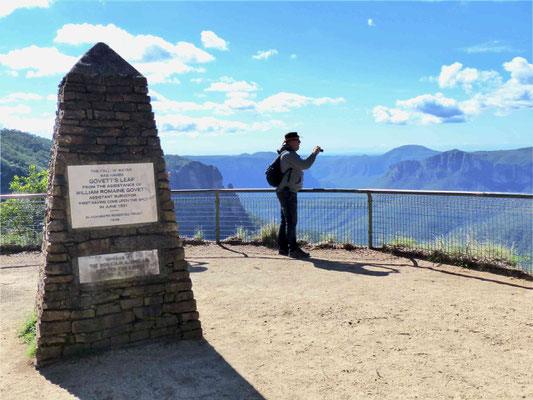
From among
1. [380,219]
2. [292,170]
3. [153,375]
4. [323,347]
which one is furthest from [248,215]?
[153,375]

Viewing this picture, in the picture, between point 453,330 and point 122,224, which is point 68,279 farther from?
point 453,330

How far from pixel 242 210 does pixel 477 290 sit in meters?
5.18

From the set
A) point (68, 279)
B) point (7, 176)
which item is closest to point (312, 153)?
point (68, 279)

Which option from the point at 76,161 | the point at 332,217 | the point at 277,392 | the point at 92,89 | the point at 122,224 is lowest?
the point at 277,392

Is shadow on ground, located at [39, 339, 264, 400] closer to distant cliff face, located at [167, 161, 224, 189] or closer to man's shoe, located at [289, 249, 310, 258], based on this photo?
man's shoe, located at [289, 249, 310, 258]

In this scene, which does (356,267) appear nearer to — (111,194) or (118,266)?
(118,266)

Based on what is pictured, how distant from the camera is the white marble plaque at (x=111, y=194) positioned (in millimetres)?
4008

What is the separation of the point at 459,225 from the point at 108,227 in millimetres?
5814

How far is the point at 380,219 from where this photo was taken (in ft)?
27.3

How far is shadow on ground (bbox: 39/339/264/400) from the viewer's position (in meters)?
3.38

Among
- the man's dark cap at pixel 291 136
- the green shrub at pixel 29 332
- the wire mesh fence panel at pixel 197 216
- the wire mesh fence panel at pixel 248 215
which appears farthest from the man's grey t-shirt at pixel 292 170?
the green shrub at pixel 29 332

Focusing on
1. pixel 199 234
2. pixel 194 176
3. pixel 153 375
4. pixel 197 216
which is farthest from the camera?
pixel 194 176

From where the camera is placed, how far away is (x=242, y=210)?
970 cm

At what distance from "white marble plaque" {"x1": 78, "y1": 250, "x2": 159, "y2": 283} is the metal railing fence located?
362 centimetres
